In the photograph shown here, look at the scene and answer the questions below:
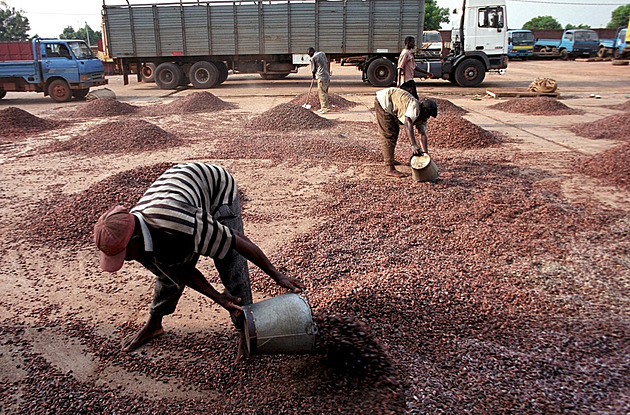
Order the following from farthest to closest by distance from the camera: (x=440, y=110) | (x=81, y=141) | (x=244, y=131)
→ (x=440, y=110)
(x=244, y=131)
(x=81, y=141)

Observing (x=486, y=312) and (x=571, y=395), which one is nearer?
(x=571, y=395)

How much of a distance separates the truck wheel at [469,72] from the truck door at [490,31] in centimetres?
59

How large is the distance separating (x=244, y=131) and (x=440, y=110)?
4971 mm

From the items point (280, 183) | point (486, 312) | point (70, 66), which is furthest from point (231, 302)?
point (70, 66)

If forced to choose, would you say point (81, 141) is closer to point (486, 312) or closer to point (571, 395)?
point (486, 312)

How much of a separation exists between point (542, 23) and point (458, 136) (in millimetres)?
93822

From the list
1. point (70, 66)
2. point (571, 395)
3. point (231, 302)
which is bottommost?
point (571, 395)

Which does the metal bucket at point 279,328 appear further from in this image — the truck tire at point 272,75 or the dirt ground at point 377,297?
the truck tire at point 272,75

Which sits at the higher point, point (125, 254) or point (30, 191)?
point (125, 254)

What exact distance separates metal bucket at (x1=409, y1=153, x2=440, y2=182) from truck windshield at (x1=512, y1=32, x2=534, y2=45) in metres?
32.9

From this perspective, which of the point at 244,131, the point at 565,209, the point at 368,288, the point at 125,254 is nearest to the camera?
the point at 125,254

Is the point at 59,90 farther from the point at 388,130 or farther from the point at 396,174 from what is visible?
the point at 396,174

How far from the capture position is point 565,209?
5.36 m

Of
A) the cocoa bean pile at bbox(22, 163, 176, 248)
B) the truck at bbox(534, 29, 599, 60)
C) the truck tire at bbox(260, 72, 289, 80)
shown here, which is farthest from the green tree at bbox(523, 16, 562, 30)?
the cocoa bean pile at bbox(22, 163, 176, 248)
